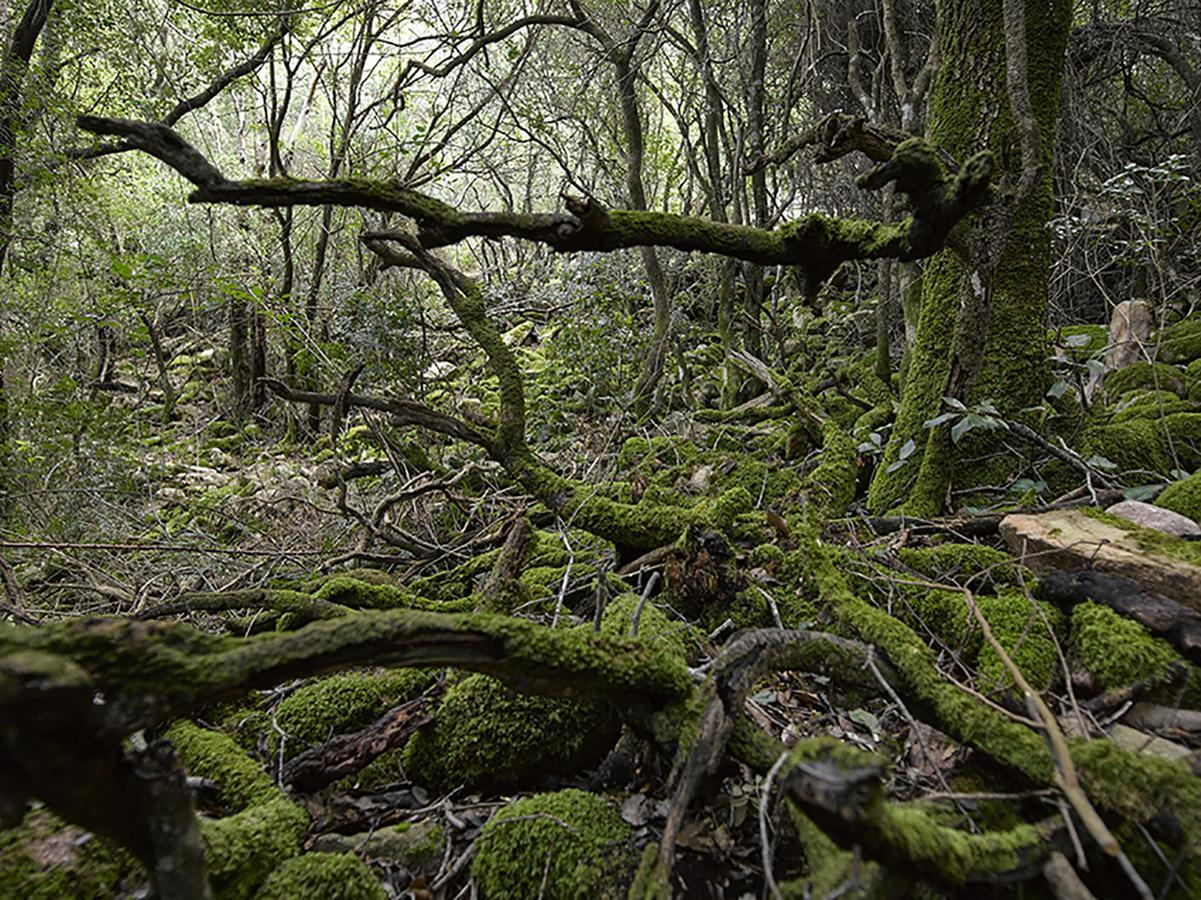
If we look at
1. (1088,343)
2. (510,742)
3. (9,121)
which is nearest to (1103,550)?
(510,742)

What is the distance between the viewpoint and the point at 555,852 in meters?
1.38

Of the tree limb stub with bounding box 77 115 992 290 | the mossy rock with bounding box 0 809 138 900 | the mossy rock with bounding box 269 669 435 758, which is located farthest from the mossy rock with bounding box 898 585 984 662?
the mossy rock with bounding box 0 809 138 900

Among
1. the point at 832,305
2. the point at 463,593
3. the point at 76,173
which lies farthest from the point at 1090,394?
the point at 76,173

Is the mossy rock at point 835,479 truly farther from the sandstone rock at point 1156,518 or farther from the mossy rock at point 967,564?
the sandstone rock at point 1156,518

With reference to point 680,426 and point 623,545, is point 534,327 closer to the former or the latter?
point 680,426

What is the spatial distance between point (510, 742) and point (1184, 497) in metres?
2.61

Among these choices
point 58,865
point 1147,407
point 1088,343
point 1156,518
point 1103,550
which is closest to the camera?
point 58,865

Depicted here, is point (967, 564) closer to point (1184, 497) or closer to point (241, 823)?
point (1184, 497)

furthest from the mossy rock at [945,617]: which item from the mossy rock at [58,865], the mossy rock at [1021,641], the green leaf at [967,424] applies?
the mossy rock at [58,865]

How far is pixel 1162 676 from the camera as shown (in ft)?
5.10

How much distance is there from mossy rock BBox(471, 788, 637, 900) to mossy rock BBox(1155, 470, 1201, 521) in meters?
2.36

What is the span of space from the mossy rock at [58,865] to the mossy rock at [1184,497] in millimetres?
3307

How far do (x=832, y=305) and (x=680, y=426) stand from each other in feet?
14.0

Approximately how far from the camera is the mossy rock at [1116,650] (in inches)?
62.4
